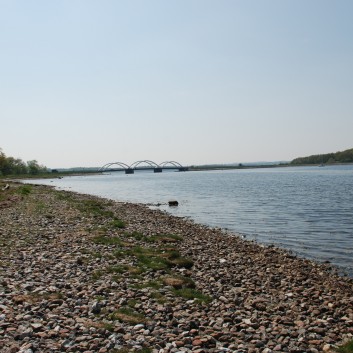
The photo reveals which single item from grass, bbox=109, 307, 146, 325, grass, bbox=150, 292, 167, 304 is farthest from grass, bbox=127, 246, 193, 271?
grass, bbox=109, 307, 146, 325

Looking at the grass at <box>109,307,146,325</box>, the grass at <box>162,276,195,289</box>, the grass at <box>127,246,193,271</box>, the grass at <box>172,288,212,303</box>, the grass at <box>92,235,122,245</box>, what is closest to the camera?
the grass at <box>109,307,146,325</box>

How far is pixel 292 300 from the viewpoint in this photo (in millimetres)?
12430

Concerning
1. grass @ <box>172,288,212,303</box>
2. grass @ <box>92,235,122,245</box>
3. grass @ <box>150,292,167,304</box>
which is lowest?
grass @ <box>172,288,212,303</box>

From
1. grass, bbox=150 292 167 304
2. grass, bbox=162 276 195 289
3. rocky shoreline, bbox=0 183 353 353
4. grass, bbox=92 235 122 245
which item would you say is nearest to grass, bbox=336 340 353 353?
rocky shoreline, bbox=0 183 353 353

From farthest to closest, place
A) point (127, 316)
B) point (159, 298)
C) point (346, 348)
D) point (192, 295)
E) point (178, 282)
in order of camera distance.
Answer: point (178, 282), point (192, 295), point (159, 298), point (127, 316), point (346, 348)

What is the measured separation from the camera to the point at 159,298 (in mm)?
A: 11055

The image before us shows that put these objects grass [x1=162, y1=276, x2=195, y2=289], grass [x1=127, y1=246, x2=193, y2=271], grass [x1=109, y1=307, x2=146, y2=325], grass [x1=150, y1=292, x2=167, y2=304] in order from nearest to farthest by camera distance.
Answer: grass [x1=109, y1=307, x2=146, y2=325] → grass [x1=150, y1=292, x2=167, y2=304] → grass [x1=162, y1=276, x2=195, y2=289] → grass [x1=127, y1=246, x2=193, y2=271]

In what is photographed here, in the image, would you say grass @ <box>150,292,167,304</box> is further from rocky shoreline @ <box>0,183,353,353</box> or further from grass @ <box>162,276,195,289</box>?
grass @ <box>162,276,195,289</box>

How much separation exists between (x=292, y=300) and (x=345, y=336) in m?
3.10

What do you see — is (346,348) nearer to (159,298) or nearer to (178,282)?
(159,298)

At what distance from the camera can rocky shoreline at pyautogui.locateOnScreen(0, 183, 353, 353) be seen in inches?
326

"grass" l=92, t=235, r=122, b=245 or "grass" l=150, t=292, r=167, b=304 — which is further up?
"grass" l=92, t=235, r=122, b=245

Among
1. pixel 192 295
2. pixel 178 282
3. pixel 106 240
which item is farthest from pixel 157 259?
pixel 192 295

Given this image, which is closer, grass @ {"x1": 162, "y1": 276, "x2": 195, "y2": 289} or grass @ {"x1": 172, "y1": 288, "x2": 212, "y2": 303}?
grass @ {"x1": 172, "y1": 288, "x2": 212, "y2": 303}
